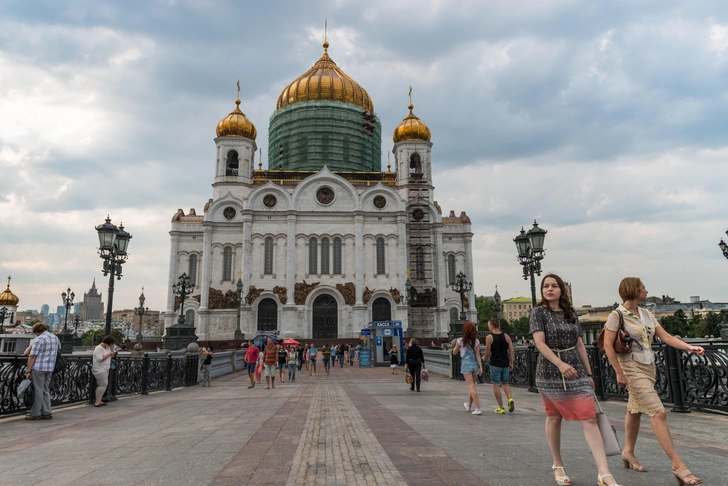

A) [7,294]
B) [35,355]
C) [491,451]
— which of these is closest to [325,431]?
[491,451]

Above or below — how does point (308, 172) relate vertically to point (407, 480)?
above

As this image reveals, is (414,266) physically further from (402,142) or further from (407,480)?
(407,480)

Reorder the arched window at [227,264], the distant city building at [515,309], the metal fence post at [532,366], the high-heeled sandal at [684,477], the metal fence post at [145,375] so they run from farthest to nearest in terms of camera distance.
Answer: the distant city building at [515,309], the arched window at [227,264], the metal fence post at [145,375], the metal fence post at [532,366], the high-heeled sandal at [684,477]

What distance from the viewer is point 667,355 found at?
29.7ft

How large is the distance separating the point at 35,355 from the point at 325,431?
229 inches

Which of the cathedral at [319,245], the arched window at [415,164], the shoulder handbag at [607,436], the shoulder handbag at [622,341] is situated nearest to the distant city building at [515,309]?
the cathedral at [319,245]

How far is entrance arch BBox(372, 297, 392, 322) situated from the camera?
45000 millimetres

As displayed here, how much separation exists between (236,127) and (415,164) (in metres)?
18.3

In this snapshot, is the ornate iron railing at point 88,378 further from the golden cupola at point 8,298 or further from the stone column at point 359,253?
the golden cupola at point 8,298

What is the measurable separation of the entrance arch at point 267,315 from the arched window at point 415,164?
1932 cm

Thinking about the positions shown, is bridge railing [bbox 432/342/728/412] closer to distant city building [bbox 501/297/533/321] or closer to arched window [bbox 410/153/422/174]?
arched window [bbox 410/153/422/174]

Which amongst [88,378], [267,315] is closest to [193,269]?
[267,315]

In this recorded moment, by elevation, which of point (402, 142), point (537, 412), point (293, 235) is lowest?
point (537, 412)

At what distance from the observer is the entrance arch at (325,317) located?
44.3 meters
